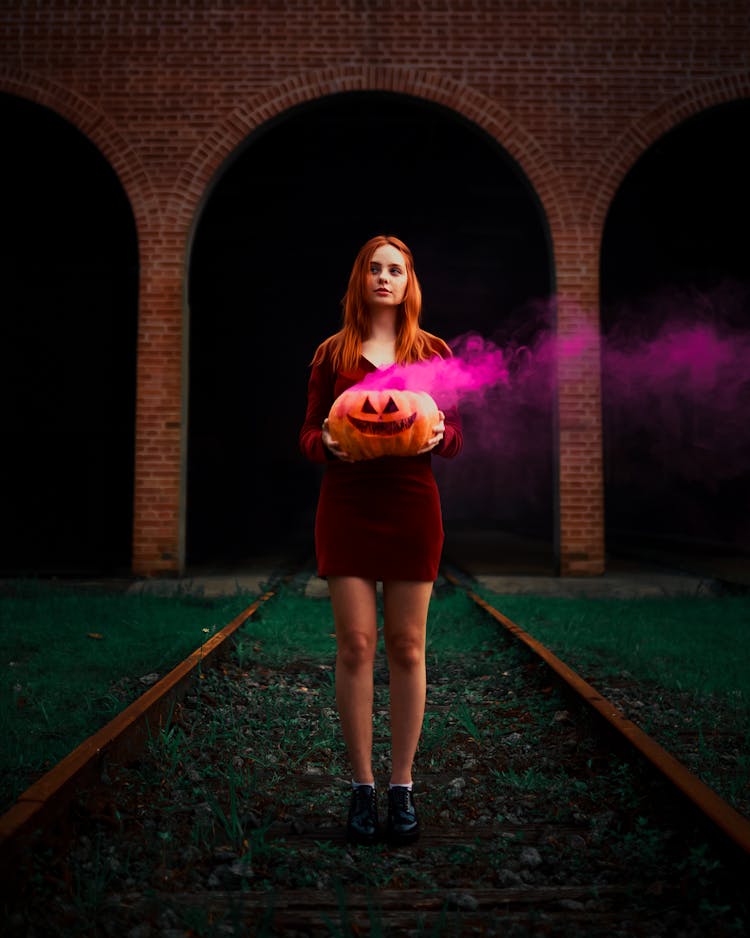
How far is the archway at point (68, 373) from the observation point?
12.2 meters

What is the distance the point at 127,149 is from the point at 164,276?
5.04ft

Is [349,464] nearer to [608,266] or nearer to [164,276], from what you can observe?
[164,276]

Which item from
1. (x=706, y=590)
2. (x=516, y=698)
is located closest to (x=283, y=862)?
(x=516, y=698)

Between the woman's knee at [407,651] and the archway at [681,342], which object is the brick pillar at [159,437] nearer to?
the archway at [681,342]

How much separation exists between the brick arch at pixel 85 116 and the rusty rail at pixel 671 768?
24.8 ft

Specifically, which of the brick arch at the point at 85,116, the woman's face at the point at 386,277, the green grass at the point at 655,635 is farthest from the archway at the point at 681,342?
the woman's face at the point at 386,277

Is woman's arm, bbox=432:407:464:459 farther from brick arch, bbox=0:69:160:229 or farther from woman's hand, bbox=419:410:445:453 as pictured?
brick arch, bbox=0:69:160:229

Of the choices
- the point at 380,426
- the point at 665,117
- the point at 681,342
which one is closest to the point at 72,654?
the point at 380,426

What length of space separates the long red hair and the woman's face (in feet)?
0.06

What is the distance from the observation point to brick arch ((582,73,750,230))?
29.2 feet

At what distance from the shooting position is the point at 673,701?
13.0 feet

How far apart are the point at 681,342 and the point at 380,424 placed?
12.2 m

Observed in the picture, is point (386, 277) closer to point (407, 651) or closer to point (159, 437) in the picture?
point (407, 651)

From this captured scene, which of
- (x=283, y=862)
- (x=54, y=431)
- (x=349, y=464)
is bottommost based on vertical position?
(x=283, y=862)
